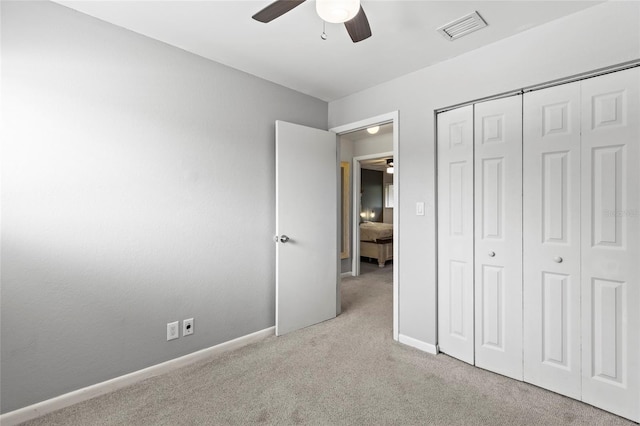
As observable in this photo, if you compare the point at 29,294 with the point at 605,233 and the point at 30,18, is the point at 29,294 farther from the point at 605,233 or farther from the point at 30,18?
the point at 605,233

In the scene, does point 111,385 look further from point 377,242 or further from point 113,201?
point 377,242

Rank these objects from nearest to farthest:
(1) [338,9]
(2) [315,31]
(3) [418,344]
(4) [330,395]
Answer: (1) [338,9]
(4) [330,395]
(2) [315,31]
(3) [418,344]

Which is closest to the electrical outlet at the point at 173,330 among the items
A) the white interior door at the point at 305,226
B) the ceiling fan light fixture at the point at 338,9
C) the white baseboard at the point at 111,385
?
the white baseboard at the point at 111,385

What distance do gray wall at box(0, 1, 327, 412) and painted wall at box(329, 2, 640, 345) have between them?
1.34m

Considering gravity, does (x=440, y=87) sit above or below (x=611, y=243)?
above

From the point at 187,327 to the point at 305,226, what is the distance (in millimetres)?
1345

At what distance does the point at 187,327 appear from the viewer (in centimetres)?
234

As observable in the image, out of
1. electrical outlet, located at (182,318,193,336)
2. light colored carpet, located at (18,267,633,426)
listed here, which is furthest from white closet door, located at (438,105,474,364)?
electrical outlet, located at (182,318,193,336)

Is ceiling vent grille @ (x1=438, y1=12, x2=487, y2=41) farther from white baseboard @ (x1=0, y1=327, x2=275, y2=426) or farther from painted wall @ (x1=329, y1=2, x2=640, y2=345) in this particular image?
white baseboard @ (x1=0, y1=327, x2=275, y2=426)

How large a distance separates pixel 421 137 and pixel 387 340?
183 centimetres

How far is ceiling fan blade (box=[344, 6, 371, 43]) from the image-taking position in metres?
1.46

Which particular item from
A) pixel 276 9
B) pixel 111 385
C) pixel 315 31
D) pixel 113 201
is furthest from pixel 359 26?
pixel 111 385

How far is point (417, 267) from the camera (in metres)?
2.64

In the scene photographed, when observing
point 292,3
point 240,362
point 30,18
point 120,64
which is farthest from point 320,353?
point 30,18
